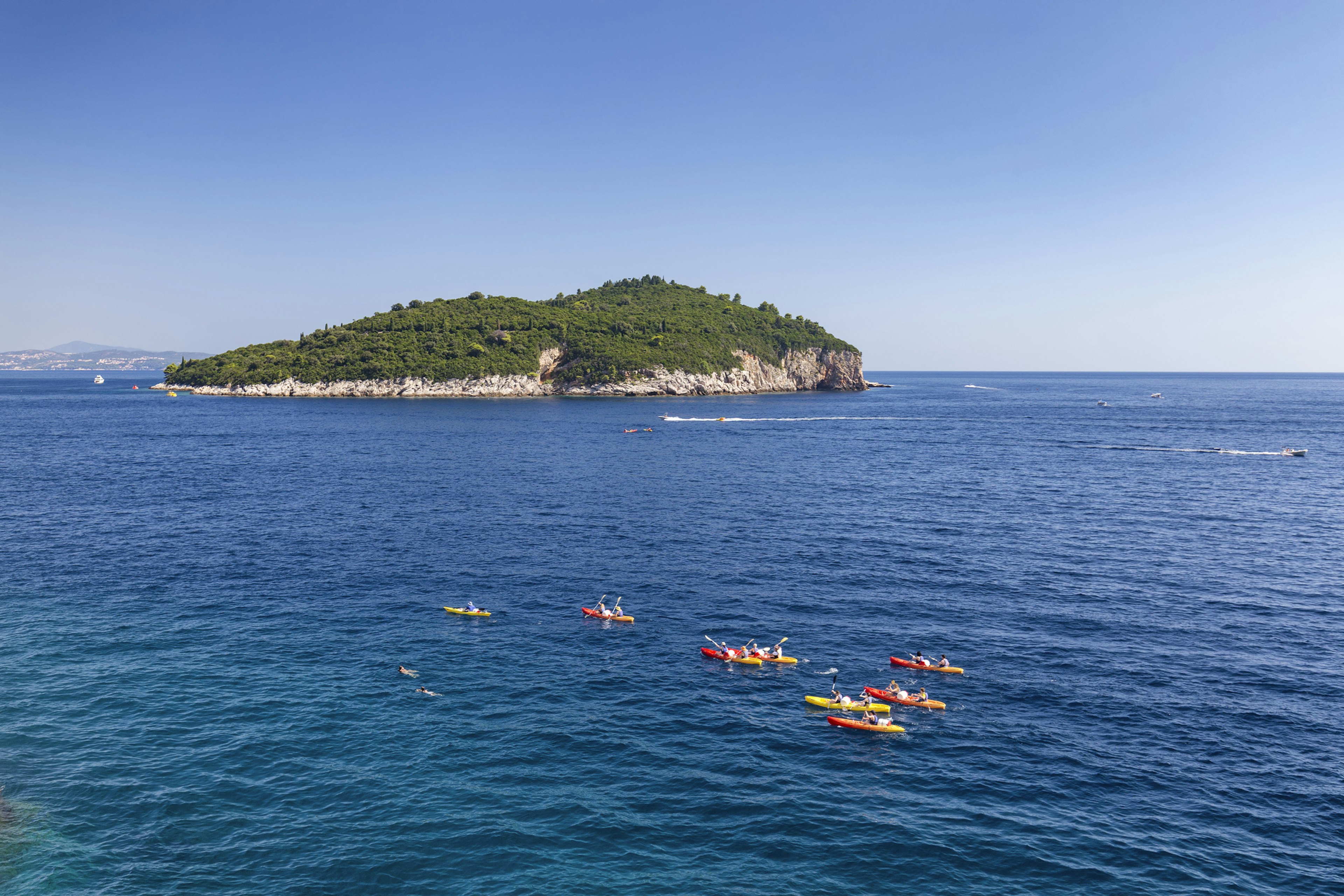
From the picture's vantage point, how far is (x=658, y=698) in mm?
38031

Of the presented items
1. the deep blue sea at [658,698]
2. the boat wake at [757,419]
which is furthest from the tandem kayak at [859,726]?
the boat wake at [757,419]

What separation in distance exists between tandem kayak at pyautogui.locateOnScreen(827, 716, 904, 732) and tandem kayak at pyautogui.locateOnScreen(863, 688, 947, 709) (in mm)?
1486

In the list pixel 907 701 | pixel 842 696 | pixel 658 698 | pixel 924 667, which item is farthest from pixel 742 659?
pixel 924 667

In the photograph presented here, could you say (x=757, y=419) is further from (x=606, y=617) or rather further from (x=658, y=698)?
(x=658, y=698)

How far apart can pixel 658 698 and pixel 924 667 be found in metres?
15.0

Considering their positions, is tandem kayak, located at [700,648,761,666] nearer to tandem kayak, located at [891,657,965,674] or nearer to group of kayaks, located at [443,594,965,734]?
group of kayaks, located at [443,594,965,734]

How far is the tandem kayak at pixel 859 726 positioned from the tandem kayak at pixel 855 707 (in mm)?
619

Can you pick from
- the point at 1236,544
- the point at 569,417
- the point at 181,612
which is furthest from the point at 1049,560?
the point at 569,417

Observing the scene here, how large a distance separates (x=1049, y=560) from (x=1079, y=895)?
4296 centimetres

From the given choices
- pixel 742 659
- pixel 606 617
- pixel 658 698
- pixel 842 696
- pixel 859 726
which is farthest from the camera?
→ pixel 606 617

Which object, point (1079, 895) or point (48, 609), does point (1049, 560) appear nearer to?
point (1079, 895)

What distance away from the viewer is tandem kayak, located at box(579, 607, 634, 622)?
4788 centimetres

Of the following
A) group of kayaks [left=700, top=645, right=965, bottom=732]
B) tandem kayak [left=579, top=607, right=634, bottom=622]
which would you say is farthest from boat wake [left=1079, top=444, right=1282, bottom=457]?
tandem kayak [left=579, top=607, right=634, bottom=622]

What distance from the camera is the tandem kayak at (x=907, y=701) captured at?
37.1 m
